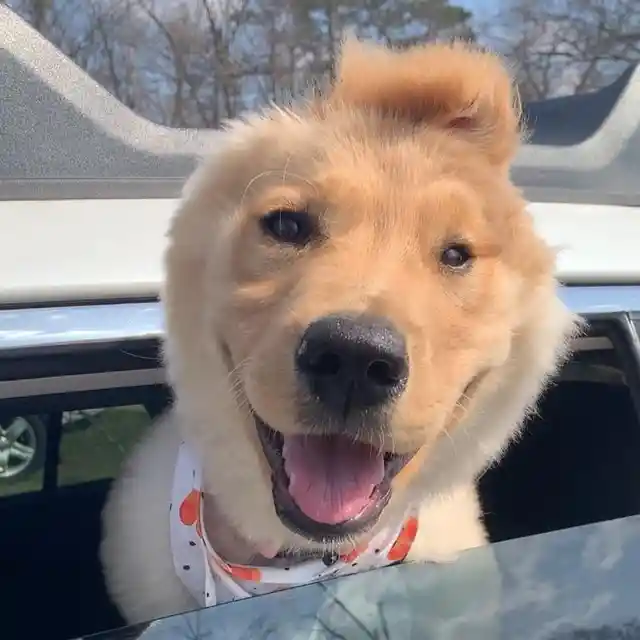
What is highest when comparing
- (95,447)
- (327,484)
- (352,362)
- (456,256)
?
(456,256)

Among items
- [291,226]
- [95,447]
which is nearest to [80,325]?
[291,226]

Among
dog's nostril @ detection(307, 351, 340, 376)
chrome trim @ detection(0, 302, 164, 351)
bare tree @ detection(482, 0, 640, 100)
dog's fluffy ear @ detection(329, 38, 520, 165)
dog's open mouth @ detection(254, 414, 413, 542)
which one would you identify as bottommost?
dog's open mouth @ detection(254, 414, 413, 542)

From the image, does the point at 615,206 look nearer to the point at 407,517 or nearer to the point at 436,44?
the point at 436,44

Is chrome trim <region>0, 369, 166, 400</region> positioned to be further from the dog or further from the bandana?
the bandana

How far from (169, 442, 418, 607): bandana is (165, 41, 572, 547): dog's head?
6cm

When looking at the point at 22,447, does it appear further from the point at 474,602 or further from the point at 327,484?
the point at 474,602

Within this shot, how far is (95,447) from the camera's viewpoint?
111 inches

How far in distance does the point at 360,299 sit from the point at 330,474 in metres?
0.39

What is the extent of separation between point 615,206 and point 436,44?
2.65 feet

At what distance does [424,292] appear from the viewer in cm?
186

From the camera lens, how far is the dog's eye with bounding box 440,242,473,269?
199 cm

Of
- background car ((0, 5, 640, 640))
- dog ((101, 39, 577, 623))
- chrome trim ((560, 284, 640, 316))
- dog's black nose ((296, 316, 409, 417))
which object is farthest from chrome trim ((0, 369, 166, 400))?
chrome trim ((560, 284, 640, 316))

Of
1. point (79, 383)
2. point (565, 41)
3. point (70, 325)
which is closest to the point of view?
point (70, 325)

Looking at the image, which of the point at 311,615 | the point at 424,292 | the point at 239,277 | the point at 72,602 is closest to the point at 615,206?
the point at 424,292
